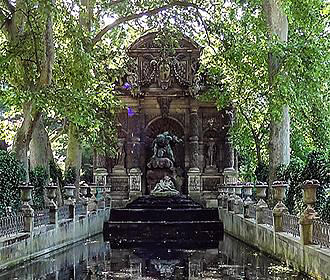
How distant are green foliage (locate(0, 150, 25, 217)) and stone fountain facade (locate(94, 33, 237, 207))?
11.9m

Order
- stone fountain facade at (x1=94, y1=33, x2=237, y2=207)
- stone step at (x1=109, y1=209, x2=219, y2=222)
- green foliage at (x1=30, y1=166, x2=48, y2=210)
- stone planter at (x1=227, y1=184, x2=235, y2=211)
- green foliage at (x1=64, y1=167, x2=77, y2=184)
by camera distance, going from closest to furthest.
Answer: green foliage at (x1=30, y1=166, x2=48, y2=210)
green foliage at (x1=64, y1=167, x2=77, y2=184)
stone planter at (x1=227, y1=184, x2=235, y2=211)
stone step at (x1=109, y1=209, x2=219, y2=222)
stone fountain facade at (x1=94, y1=33, x2=237, y2=207)

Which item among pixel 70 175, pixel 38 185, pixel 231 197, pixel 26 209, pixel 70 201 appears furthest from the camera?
pixel 231 197

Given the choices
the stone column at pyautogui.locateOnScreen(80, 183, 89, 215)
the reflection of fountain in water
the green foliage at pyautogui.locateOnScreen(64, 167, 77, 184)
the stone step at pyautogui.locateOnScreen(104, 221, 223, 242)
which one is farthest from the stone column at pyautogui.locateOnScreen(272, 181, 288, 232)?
the green foliage at pyautogui.locateOnScreen(64, 167, 77, 184)

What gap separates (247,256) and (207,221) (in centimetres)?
729

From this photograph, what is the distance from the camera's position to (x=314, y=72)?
53.3ft

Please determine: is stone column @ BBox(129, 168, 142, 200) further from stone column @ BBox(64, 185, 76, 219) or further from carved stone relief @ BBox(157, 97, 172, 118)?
stone column @ BBox(64, 185, 76, 219)

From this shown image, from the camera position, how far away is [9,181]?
12750 millimetres

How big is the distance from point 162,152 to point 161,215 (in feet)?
15.7

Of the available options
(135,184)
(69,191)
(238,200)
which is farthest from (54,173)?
(135,184)

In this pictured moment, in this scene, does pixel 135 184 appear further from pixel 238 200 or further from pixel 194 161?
pixel 238 200

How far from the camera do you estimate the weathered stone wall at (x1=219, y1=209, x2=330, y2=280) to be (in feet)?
29.7

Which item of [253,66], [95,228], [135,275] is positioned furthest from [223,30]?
[135,275]

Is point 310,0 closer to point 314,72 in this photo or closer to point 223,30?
point 314,72

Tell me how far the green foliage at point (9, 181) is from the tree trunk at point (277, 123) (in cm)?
693
